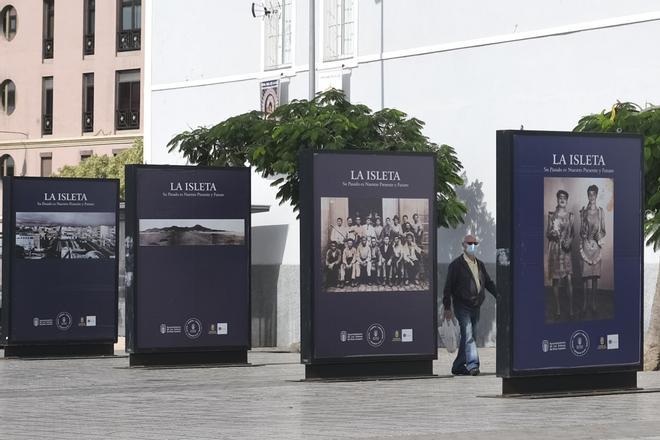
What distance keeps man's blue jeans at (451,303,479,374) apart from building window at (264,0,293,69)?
54.9 ft

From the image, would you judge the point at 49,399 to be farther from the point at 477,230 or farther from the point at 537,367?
the point at 477,230

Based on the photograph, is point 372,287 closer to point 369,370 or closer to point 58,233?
point 369,370

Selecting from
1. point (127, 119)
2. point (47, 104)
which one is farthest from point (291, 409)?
point (47, 104)

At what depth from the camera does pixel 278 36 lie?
38312mm

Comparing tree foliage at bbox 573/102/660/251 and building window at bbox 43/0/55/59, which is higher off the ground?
building window at bbox 43/0/55/59

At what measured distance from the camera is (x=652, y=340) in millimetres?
22391

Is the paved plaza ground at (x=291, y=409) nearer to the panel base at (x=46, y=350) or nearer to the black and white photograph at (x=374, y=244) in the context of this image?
the black and white photograph at (x=374, y=244)

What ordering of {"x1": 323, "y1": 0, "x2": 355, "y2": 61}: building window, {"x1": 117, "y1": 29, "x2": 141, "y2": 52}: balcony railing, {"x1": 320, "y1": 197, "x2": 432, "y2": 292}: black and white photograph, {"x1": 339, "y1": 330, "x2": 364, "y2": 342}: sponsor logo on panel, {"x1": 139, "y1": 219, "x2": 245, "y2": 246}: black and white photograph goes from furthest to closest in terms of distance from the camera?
{"x1": 117, "y1": 29, "x2": 141, "y2": 52}: balcony railing, {"x1": 323, "y1": 0, "x2": 355, "y2": 61}: building window, {"x1": 139, "y1": 219, "x2": 245, "y2": 246}: black and white photograph, {"x1": 339, "y1": 330, "x2": 364, "y2": 342}: sponsor logo on panel, {"x1": 320, "y1": 197, "x2": 432, "y2": 292}: black and white photograph

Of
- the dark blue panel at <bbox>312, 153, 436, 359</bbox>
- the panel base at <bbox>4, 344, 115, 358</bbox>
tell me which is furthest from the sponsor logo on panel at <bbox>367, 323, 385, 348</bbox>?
the panel base at <bbox>4, 344, 115, 358</bbox>

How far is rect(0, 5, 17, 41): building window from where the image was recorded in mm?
68188

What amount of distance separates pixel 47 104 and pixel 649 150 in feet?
155

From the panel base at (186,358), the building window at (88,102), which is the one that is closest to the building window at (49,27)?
the building window at (88,102)

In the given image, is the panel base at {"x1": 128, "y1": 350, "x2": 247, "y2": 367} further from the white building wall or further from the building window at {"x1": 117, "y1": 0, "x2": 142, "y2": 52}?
the building window at {"x1": 117, "y1": 0, "x2": 142, "y2": 52}

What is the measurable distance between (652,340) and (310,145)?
8.43 m
